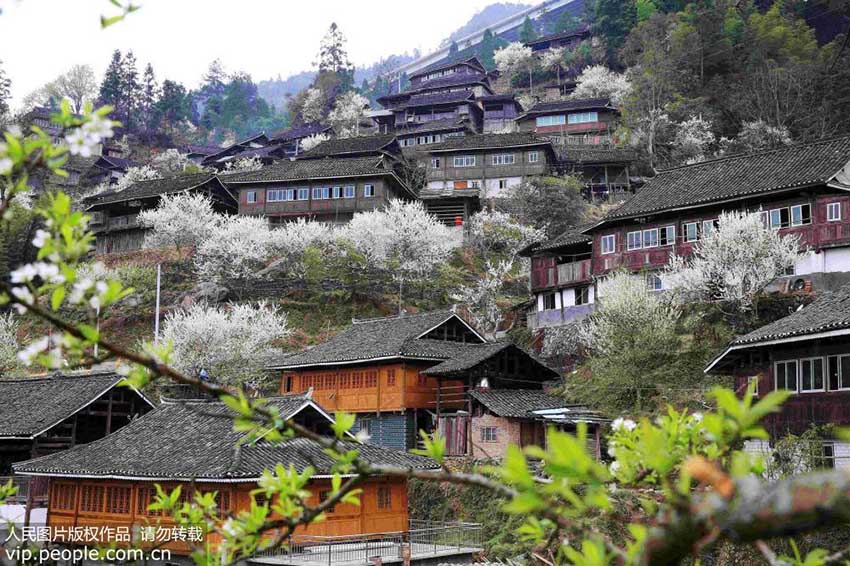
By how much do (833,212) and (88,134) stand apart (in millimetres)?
38653

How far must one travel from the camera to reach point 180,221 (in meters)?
64.3

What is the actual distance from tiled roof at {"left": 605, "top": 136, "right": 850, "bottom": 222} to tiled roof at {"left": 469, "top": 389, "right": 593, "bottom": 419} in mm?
12684

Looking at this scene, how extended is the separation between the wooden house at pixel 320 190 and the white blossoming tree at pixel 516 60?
44.8 m

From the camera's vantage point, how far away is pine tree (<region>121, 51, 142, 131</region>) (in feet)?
365

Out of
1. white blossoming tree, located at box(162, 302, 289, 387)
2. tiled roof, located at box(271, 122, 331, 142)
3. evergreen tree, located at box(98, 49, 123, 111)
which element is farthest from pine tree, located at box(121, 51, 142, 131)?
white blossoming tree, located at box(162, 302, 289, 387)

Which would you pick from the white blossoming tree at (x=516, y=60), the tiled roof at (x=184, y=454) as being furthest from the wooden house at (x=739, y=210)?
the white blossoming tree at (x=516, y=60)

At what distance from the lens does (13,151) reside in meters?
3.70

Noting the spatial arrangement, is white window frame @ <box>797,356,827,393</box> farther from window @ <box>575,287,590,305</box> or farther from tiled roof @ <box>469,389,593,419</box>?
window @ <box>575,287,590,305</box>

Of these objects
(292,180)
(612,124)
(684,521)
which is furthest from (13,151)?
(612,124)

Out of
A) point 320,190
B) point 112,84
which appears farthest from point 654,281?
point 112,84

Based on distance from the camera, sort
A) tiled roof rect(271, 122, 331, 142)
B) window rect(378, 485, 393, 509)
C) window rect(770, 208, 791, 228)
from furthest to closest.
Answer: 1. tiled roof rect(271, 122, 331, 142)
2. window rect(770, 208, 791, 228)
3. window rect(378, 485, 393, 509)

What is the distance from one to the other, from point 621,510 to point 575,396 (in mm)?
11031

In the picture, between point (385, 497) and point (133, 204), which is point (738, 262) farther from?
point (133, 204)

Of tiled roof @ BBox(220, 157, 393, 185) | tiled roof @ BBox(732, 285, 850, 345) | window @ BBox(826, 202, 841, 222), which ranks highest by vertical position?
tiled roof @ BBox(220, 157, 393, 185)
